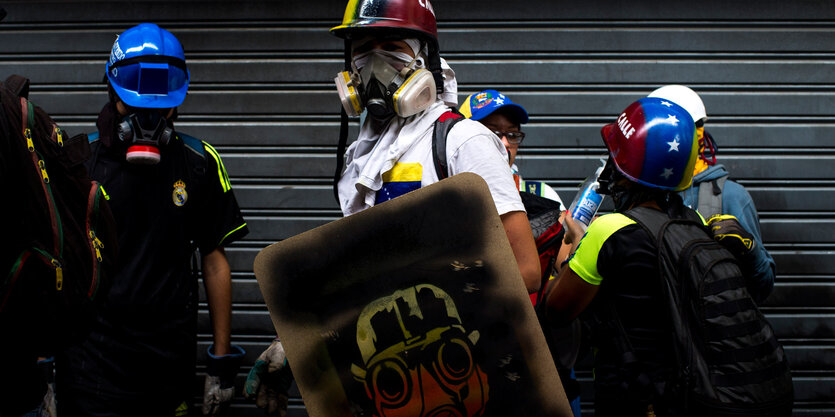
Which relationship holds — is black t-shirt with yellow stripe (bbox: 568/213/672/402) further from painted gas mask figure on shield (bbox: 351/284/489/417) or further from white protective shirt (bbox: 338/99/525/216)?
painted gas mask figure on shield (bbox: 351/284/489/417)

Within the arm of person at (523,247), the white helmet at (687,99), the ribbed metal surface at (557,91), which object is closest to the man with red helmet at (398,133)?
the arm of person at (523,247)

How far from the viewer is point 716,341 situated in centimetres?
232

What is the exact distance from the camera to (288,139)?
219 inches

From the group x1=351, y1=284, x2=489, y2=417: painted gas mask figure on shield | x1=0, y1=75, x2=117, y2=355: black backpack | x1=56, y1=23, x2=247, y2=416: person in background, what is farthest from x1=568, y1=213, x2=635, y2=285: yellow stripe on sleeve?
x1=56, y1=23, x2=247, y2=416: person in background

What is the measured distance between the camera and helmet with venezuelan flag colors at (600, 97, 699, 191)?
8.67 ft

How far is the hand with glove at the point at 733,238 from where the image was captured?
2537mm

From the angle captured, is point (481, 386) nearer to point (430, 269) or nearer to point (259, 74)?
point (430, 269)

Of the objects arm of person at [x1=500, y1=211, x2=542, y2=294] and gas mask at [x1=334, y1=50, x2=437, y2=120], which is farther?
gas mask at [x1=334, y1=50, x2=437, y2=120]

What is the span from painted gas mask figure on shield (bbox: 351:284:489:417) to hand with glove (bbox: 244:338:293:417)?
584 millimetres

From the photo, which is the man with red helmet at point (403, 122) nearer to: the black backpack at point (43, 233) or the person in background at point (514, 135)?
the black backpack at point (43, 233)

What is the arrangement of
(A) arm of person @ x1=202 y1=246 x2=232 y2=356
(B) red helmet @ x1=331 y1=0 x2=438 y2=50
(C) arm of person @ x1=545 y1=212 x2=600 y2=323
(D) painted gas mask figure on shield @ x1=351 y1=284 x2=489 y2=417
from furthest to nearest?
(A) arm of person @ x1=202 y1=246 x2=232 y2=356, (C) arm of person @ x1=545 y1=212 x2=600 y2=323, (B) red helmet @ x1=331 y1=0 x2=438 y2=50, (D) painted gas mask figure on shield @ x1=351 y1=284 x2=489 y2=417

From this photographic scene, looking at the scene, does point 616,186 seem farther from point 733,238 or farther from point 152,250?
point 152,250

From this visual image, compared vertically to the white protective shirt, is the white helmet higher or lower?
lower

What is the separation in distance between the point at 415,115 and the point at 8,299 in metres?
1.47
